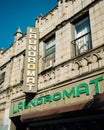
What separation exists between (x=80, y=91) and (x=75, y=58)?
1.73m

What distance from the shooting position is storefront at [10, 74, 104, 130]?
286 inches

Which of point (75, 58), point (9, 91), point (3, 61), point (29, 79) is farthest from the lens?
point (3, 61)

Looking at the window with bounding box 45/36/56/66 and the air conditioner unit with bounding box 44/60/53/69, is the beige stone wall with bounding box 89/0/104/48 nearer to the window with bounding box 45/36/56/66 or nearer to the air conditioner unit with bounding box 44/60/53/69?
the air conditioner unit with bounding box 44/60/53/69

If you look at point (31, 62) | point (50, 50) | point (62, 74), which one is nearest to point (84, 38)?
point (62, 74)

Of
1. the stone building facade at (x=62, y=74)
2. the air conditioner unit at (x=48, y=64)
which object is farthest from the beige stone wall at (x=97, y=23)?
the air conditioner unit at (x=48, y=64)

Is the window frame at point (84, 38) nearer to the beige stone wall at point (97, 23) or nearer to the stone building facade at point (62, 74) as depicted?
the stone building facade at point (62, 74)

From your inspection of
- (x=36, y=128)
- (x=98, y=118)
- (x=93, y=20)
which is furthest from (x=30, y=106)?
(x=93, y=20)

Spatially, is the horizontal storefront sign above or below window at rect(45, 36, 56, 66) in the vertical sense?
below

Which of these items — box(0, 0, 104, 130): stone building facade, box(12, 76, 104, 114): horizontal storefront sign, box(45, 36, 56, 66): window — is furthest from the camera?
box(45, 36, 56, 66): window

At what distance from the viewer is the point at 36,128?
10758mm

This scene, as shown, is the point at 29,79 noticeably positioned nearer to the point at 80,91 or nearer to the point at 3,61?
the point at 80,91

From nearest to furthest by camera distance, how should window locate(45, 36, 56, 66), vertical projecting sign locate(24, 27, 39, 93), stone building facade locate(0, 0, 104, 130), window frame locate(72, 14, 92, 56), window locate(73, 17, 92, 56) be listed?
stone building facade locate(0, 0, 104, 130) < window frame locate(72, 14, 92, 56) < window locate(73, 17, 92, 56) < vertical projecting sign locate(24, 27, 39, 93) < window locate(45, 36, 56, 66)

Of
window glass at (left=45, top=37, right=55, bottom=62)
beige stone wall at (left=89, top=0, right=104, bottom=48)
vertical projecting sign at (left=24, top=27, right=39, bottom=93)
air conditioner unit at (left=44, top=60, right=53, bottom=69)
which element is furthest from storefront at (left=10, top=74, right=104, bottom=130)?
window glass at (left=45, top=37, right=55, bottom=62)

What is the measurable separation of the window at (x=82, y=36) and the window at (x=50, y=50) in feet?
5.96
